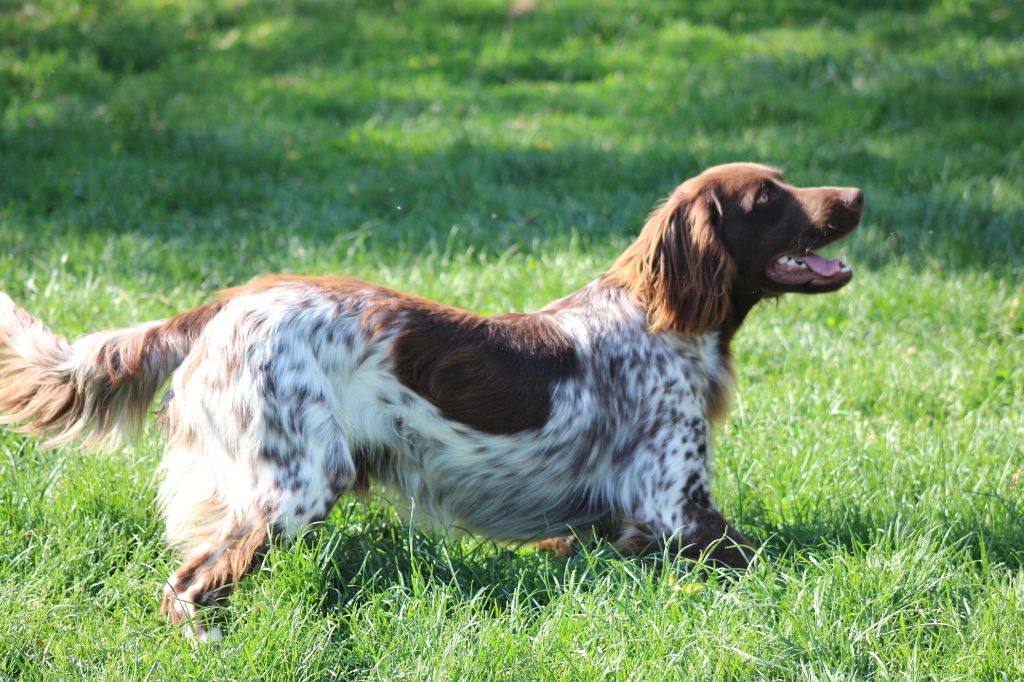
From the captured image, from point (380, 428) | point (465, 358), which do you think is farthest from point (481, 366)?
point (380, 428)

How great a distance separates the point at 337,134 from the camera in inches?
358

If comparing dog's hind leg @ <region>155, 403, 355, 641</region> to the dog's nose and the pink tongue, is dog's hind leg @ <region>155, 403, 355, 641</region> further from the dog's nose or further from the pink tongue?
the dog's nose

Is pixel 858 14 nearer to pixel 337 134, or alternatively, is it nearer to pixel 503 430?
pixel 337 134

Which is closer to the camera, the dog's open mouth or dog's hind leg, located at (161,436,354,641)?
dog's hind leg, located at (161,436,354,641)

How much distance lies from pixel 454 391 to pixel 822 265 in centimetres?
150

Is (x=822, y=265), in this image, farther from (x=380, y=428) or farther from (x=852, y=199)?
(x=380, y=428)

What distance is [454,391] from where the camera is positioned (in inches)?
141

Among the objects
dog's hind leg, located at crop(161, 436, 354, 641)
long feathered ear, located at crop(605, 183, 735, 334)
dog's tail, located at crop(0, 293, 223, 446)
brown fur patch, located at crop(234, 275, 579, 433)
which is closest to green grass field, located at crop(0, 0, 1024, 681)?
dog's hind leg, located at crop(161, 436, 354, 641)

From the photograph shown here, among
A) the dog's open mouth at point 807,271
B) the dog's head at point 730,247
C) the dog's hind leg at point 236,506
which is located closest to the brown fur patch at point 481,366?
the dog's hind leg at point 236,506

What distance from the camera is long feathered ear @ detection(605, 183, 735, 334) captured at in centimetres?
393

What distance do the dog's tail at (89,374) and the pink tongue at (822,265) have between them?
214 cm

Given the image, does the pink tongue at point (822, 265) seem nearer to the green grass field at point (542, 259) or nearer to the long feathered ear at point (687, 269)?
the long feathered ear at point (687, 269)

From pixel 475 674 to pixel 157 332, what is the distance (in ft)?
Answer: 5.00

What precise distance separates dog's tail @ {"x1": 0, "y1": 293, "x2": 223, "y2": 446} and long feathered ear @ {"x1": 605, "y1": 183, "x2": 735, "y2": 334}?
153cm
